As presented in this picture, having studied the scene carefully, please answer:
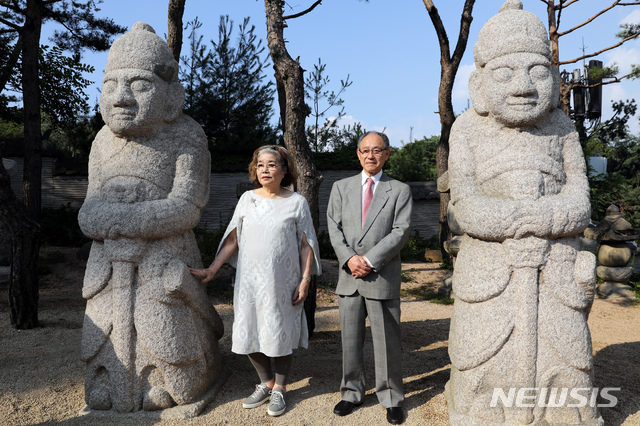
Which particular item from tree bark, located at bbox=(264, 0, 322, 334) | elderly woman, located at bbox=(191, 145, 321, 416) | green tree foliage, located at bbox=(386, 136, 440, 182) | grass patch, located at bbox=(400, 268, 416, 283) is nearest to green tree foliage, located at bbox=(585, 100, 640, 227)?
green tree foliage, located at bbox=(386, 136, 440, 182)

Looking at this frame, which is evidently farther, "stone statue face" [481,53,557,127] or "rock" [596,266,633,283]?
"rock" [596,266,633,283]

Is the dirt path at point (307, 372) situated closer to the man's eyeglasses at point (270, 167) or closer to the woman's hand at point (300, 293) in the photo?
the woman's hand at point (300, 293)

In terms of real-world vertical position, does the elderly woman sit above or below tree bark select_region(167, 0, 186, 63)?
below

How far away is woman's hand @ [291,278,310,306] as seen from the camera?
321 centimetres

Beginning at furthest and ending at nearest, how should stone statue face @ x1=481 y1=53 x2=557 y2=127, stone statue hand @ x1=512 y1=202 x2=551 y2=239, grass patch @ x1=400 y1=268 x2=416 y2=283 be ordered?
grass patch @ x1=400 y1=268 x2=416 y2=283, stone statue face @ x1=481 y1=53 x2=557 y2=127, stone statue hand @ x1=512 y1=202 x2=551 y2=239

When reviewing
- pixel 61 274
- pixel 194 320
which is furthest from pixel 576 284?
pixel 61 274

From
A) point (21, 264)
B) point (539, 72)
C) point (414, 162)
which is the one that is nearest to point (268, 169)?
point (539, 72)

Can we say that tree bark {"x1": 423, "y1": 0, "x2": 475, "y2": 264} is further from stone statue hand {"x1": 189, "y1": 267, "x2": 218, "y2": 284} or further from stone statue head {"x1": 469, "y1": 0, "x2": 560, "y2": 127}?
stone statue hand {"x1": 189, "y1": 267, "x2": 218, "y2": 284}

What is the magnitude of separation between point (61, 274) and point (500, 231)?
722cm

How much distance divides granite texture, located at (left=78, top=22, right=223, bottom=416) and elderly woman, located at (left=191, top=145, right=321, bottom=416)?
322mm

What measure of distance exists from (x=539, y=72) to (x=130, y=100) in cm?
266

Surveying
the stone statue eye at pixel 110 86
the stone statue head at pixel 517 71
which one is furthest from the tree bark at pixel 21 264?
the stone statue head at pixel 517 71

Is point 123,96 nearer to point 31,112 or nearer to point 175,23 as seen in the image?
point 31,112

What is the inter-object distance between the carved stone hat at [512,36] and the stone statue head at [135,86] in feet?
7.22
